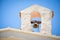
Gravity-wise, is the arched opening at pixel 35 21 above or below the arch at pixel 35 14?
below

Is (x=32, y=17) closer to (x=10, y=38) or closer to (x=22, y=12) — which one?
(x=22, y=12)

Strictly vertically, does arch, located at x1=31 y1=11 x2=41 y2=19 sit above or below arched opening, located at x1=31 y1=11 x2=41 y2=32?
above

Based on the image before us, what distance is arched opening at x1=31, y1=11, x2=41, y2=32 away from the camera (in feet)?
10.7

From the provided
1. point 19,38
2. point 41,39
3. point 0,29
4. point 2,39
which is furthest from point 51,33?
point 0,29

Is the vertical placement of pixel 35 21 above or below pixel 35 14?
below

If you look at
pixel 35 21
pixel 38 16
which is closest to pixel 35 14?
pixel 38 16

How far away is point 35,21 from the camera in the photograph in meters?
3.43

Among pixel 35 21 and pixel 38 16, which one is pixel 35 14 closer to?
pixel 38 16

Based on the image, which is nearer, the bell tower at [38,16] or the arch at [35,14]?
the bell tower at [38,16]

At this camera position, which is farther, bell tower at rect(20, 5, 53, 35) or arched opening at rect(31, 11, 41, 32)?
arched opening at rect(31, 11, 41, 32)

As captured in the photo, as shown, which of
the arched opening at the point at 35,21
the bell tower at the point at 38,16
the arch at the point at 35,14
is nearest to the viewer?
the bell tower at the point at 38,16

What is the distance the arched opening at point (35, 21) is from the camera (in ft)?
10.7

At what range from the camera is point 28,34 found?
10.4ft

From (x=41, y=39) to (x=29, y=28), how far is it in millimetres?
688
